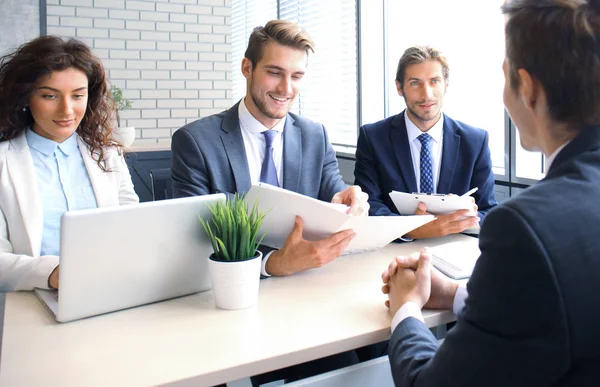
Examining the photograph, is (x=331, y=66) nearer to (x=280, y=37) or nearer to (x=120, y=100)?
(x=120, y=100)

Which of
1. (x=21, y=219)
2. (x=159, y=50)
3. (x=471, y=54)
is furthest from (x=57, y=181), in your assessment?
(x=159, y=50)

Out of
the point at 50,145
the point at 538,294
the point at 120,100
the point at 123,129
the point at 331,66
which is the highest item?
the point at 331,66

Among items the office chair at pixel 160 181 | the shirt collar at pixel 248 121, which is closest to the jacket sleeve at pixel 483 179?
the shirt collar at pixel 248 121

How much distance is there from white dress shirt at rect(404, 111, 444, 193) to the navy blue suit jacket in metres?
0.03

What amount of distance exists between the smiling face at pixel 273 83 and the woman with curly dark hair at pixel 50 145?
0.62 m

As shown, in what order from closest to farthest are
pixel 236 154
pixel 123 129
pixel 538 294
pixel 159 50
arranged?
pixel 538 294, pixel 236 154, pixel 123 129, pixel 159 50

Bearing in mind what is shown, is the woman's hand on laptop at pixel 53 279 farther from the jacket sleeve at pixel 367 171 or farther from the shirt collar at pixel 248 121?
the jacket sleeve at pixel 367 171

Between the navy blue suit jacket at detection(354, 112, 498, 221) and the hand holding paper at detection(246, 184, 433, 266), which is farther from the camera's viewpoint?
the navy blue suit jacket at detection(354, 112, 498, 221)

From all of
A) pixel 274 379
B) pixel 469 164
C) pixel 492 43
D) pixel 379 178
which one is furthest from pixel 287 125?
pixel 492 43

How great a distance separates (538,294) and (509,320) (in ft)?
0.20

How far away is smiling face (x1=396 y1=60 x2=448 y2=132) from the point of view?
262 cm

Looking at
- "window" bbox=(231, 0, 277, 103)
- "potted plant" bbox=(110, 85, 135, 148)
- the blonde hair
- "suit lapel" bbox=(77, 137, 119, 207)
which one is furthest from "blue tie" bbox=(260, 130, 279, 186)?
"window" bbox=(231, 0, 277, 103)

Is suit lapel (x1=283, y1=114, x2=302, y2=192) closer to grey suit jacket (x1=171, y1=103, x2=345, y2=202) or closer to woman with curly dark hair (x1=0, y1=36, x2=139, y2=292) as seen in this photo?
grey suit jacket (x1=171, y1=103, x2=345, y2=202)

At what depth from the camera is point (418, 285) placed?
131 cm
